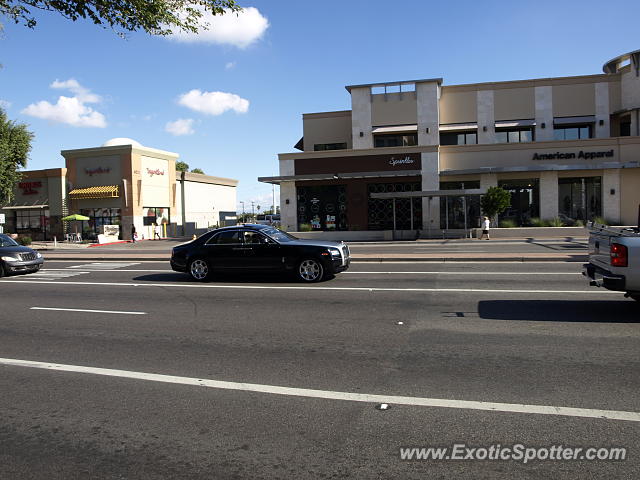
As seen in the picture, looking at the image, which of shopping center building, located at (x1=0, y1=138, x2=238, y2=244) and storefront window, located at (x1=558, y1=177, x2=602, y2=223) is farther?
shopping center building, located at (x1=0, y1=138, x2=238, y2=244)

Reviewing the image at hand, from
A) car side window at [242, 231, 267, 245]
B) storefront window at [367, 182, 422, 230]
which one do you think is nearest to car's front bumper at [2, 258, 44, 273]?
car side window at [242, 231, 267, 245]

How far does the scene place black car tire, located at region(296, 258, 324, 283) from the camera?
12.5 m

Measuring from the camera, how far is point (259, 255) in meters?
13.0

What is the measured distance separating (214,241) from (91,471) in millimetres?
10299

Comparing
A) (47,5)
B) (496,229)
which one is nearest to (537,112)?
(496,229)

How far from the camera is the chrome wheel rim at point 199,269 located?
13570 millimetres

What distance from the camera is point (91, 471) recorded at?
3553 mm

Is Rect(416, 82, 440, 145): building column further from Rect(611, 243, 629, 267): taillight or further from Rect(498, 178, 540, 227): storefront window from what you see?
Rect(611, 243, 629, 267): taillight

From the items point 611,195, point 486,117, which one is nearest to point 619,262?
point 611,195

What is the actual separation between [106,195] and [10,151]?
8333 millimetres

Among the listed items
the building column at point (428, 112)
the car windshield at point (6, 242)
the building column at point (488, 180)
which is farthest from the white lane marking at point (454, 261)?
the building column at point (428, 112)

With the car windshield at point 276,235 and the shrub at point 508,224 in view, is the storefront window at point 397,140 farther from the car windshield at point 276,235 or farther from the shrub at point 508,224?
the car windshield at point 276,235

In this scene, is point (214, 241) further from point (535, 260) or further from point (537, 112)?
point (537, 112)

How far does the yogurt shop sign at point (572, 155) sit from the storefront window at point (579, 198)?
4.69 feet
